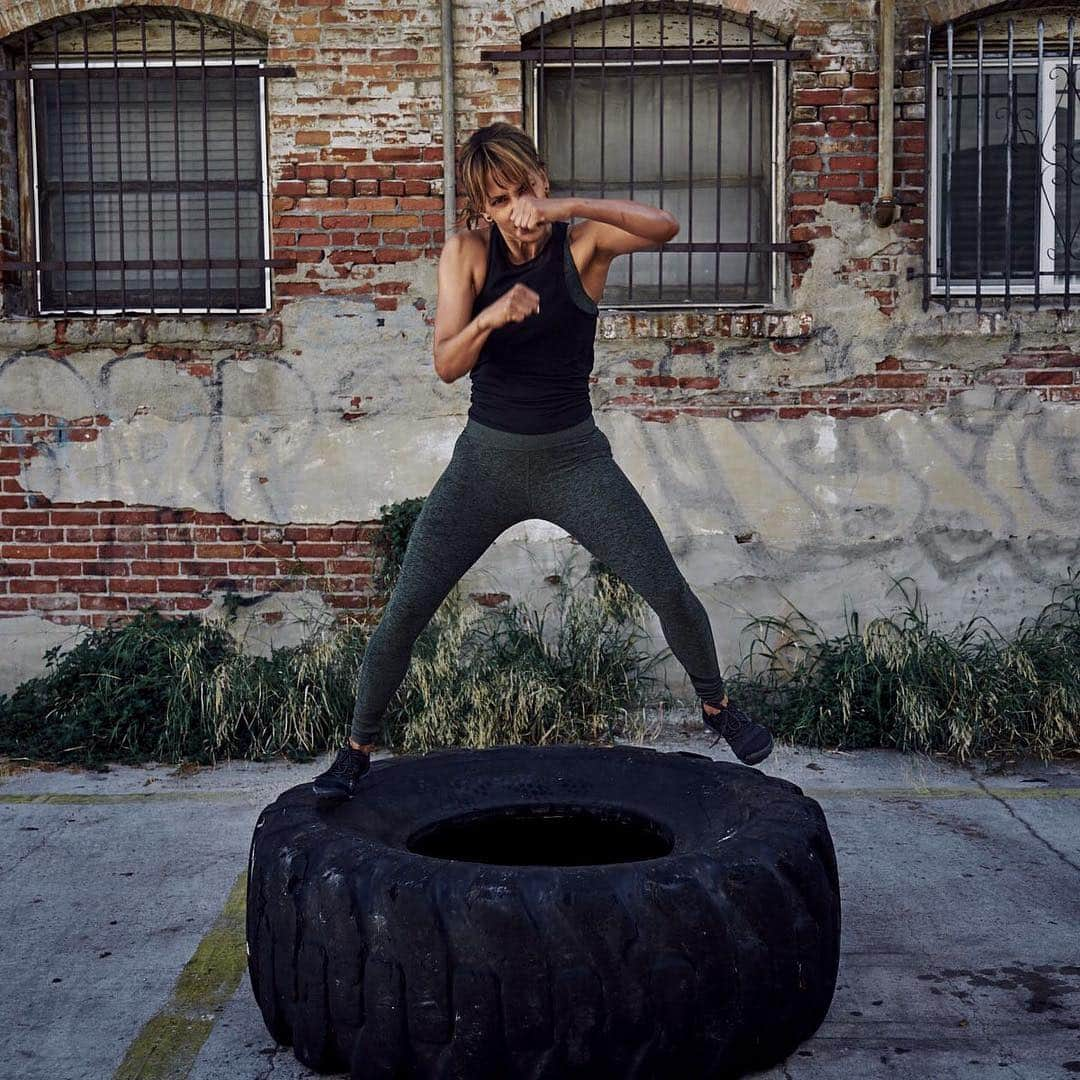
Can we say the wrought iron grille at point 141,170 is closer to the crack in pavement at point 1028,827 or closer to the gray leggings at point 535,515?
the gray leggings at point 535,515

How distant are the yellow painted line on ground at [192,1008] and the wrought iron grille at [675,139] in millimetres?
4002

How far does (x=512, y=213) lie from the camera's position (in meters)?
3.37

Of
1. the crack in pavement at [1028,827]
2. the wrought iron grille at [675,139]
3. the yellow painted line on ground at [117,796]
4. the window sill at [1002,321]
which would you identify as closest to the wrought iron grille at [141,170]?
the wrought iron grille at [675,139]

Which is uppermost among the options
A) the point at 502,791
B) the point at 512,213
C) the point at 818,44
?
the point at 818,44

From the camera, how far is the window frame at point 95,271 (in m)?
6.58

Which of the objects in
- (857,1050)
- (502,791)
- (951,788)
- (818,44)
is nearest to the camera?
(857,1050)

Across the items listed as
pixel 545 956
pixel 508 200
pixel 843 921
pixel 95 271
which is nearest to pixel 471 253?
pixel 508 200

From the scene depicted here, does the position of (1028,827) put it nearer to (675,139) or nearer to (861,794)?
(861,794)

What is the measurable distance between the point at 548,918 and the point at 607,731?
3.25 m

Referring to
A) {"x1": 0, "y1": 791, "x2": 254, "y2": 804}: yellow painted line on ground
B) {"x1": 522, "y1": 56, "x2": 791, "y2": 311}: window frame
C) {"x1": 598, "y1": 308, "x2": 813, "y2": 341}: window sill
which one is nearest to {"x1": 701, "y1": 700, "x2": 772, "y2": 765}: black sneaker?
{"x1": 0, "y1": 791, "x2": 254, "y2": 804}: yellow painted line on ground

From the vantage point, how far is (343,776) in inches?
144

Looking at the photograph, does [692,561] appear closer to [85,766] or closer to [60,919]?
[85,766]

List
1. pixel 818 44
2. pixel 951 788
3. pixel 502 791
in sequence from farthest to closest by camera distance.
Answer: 1. pixel 818 44
2. pixel 951 788
3. pixel 502 791

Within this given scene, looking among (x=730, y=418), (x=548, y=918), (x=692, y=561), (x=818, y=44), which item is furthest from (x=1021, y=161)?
(x=548, y=918)
